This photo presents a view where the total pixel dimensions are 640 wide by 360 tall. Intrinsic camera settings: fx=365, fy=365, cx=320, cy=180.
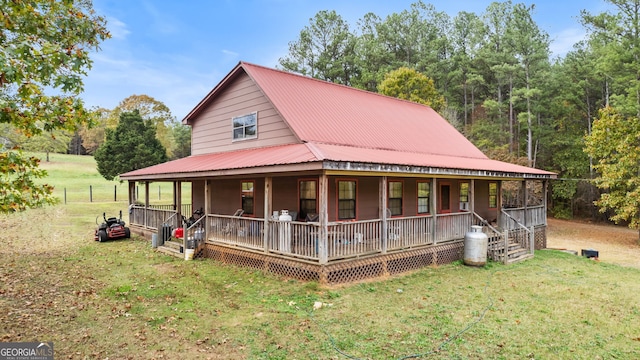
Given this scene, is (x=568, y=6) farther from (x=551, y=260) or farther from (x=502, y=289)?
(x=502, y=289)

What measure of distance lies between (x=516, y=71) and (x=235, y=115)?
1026 inches

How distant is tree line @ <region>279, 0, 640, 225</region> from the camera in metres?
24.1

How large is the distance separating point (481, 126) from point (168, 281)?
1212 inches

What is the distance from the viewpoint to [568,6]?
28.4 m

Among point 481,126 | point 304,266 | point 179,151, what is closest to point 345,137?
point 304,266

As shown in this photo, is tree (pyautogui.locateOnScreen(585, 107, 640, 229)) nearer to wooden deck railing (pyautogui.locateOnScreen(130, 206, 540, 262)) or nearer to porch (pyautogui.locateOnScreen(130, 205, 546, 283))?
porch (pyautogui.locateOnScreen(130, 205, 546, 283))

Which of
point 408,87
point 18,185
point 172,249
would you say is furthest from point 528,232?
point 408,87

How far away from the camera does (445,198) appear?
1603cm

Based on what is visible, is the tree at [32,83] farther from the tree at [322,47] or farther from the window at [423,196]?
the tree at [322,47]

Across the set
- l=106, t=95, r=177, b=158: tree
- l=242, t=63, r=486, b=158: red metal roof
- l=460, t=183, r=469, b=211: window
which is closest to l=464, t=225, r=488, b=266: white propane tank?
l=242, t=63, r=486, b=158: red metal roof

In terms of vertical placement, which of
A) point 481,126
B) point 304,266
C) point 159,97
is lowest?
point 304,266

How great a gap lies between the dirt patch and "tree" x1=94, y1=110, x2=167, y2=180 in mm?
30620

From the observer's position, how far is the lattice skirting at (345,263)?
9.33 m

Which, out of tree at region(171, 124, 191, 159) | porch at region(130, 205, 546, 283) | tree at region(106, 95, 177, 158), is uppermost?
tree at region(106, 95, 177, 158)
